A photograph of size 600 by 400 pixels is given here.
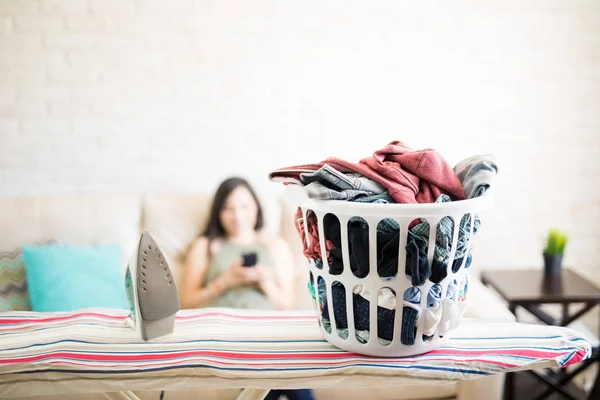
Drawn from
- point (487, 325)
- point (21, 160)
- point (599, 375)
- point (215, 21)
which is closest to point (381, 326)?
point (487, 325)

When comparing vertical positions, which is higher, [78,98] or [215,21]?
[215,21]

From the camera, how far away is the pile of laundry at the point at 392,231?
0.80 meters

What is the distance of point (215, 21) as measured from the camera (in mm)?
2102

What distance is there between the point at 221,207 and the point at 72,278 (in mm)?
522

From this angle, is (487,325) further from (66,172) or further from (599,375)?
(66,172)

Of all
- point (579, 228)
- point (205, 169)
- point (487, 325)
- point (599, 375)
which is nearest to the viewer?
point (487, 325)

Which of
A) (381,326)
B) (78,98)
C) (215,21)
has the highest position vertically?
(215,21)

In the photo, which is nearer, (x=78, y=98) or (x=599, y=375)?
(x=599, y=375)

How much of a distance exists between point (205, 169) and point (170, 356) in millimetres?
1402

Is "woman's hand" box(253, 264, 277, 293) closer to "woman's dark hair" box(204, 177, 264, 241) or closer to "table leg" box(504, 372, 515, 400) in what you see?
"woman's dark hair" box(204, 177, 264, 241)

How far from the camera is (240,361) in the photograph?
0.83 metres

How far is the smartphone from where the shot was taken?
Result: 71.3 inches

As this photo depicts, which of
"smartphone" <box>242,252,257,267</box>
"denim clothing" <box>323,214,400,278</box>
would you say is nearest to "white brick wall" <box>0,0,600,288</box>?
"smartphone" <box>242,252,257,267</box>

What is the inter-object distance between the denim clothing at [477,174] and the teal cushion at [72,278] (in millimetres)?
1216
